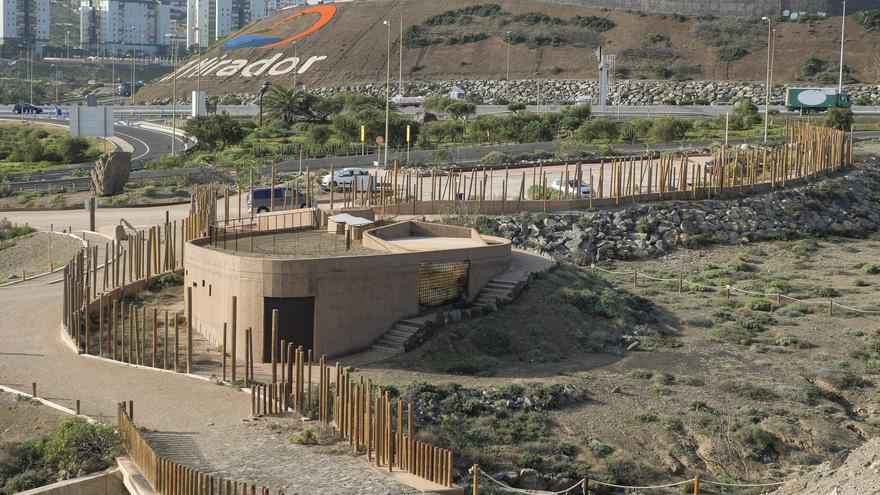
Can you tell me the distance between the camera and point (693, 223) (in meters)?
52.9

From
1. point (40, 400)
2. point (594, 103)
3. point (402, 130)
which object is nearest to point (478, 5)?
point (594, 103)

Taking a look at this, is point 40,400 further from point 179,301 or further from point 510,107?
point 510,107

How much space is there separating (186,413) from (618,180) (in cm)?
3010

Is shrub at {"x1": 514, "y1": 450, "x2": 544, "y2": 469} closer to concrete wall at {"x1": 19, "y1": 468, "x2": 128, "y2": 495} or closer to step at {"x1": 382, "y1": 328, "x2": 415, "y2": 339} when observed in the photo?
step at {"x1": 382, "y1": 328, "x2": 415, "y2": 339}

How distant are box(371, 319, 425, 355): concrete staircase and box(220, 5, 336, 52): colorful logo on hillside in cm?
11598

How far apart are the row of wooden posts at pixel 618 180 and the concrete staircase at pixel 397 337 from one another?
14.5 metres

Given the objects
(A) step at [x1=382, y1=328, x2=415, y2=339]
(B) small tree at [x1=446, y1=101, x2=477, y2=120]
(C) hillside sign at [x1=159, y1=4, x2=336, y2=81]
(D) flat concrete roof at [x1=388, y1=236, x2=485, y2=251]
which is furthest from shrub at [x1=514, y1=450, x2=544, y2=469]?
Answer: (C) hillside sign at [x1=159, y1=4, x2=336, y2=81]

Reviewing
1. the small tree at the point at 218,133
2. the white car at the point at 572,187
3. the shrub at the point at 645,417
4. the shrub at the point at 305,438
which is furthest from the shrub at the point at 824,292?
the small tree at the point at 218,133

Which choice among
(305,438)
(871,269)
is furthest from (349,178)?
(305,438)

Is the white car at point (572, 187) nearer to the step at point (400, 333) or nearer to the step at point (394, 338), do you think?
the step at point (400, 333)

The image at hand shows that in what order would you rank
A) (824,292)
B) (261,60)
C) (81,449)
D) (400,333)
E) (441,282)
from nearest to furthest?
(81,449) < (400,333) < (441,282) < (824,292) < (261,60)

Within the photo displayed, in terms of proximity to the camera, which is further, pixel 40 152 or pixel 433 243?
pixel 40 152

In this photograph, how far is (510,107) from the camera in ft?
329

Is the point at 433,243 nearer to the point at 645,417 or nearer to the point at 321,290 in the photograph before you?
the point at 321,290
